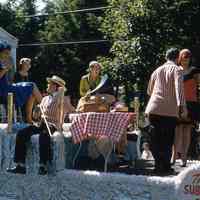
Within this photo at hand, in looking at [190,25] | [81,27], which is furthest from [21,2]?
[190,25]

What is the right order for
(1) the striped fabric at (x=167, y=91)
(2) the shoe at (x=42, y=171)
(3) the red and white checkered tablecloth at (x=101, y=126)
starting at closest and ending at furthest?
1. (1) the striped fabric at (x=167, y=91)
2. (3) the red and white checkered tablecloth at (x=101, y=126)
3. (2) the shoe at (x=42, y=171)

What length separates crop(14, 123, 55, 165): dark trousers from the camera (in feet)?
21.9

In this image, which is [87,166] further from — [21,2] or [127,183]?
[21,2]

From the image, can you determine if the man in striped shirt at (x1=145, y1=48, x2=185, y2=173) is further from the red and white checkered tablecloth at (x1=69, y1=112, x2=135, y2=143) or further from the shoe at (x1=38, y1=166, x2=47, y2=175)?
the shoe at (x1=38, y1=166, x2=47, y2=175)

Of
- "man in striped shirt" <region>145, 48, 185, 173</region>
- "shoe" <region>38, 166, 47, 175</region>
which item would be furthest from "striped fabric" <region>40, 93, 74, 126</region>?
"man in striped shirt" <region>145, 48, 185, 173</region>

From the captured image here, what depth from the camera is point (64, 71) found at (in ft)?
99.1

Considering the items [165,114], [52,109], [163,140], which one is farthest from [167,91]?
[52,109]

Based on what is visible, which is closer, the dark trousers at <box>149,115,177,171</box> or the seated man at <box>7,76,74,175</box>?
the dark trousers at <box>149,115,177,171</box>

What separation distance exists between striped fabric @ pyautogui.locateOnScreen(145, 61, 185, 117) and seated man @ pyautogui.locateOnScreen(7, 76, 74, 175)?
3.89ft

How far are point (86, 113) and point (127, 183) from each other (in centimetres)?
115

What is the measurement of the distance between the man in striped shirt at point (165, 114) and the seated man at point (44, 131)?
3.88 feet

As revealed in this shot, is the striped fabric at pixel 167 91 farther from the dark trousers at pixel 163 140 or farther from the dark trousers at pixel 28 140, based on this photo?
the dark trousers at pixel 28 140

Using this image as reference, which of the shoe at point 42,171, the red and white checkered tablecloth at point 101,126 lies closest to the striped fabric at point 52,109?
the red and white checkered tablecloth at point 101,126

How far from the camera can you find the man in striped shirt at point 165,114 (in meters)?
6.51
